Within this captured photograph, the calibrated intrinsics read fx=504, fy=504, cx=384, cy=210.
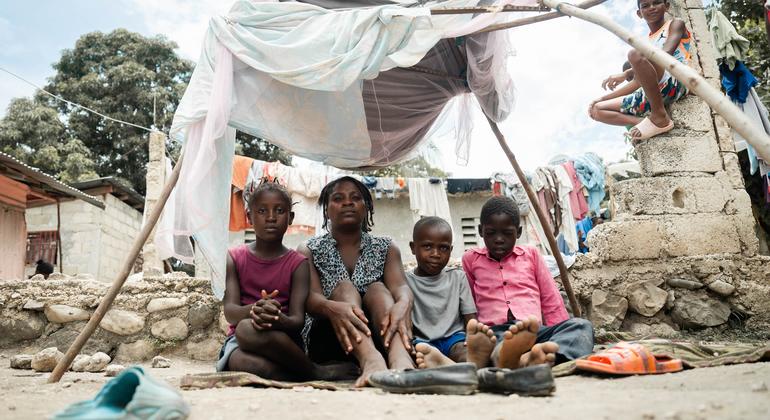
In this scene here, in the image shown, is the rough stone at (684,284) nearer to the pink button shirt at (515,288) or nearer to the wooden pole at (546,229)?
the wooden pole at (546,229)

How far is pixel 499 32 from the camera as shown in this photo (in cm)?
326

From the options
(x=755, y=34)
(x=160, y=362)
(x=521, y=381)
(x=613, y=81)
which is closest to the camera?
(x=521, y=381)

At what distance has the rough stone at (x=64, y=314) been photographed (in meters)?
3.74

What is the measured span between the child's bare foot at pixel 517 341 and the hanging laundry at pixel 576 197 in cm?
596

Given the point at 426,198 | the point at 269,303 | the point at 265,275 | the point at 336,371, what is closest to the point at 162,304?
the point at 265,275

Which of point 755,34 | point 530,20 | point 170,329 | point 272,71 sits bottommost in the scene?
point 170,329

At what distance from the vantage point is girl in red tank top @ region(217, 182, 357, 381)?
2166 millimetres

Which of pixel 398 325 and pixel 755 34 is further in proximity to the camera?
pixel 755 34

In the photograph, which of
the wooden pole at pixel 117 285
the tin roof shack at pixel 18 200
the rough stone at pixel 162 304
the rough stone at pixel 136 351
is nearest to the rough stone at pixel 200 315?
the rough stone at pixel 162 304

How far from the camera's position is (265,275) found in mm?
2533

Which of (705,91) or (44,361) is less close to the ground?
(705,91)

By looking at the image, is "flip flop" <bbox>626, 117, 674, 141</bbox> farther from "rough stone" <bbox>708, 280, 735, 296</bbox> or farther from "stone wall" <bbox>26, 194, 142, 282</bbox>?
"stone wall" <bbox>26, 194, 142, 282</bbox>

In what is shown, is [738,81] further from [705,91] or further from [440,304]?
[440,304]

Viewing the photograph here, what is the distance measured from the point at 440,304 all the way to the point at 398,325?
49 cm
